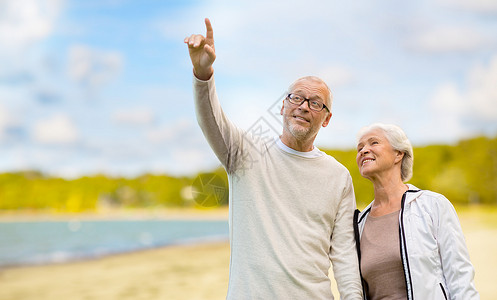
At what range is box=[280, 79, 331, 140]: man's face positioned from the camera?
10.4 feet

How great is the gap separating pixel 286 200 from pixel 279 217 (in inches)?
5.0

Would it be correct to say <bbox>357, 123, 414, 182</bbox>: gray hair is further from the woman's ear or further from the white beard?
the white beard

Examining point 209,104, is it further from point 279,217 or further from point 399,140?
point 399,140

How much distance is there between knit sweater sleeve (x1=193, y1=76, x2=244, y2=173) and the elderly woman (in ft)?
3.42

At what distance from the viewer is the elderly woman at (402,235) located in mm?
3062

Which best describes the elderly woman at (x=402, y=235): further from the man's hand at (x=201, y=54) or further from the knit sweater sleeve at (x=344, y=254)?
the man's hand at (x=201, y=54)

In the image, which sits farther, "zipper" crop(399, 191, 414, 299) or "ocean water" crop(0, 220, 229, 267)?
"ocean water" crop(0, 220, 229, 267)

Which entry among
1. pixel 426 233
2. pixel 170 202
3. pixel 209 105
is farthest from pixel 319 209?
pixel 170 202

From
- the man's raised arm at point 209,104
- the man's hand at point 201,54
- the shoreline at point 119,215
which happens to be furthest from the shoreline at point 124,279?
the shoreline at point 119,215

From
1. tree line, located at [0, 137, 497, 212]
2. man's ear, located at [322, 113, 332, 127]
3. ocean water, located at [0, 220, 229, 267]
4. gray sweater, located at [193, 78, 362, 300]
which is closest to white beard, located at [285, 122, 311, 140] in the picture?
gray sweater, located at [193, 78, 362, 300]

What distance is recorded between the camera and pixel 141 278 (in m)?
14.4

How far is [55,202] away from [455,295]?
123m

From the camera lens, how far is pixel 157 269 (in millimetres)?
16266

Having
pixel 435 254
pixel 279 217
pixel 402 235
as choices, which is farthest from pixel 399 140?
pixel 279 217
